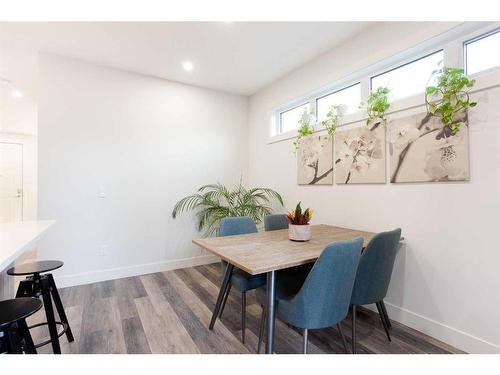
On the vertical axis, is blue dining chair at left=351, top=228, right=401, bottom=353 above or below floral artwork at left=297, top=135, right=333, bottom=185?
below

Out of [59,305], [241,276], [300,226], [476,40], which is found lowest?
[59,305]

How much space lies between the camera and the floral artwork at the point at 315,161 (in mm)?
2770

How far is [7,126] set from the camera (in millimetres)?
5270

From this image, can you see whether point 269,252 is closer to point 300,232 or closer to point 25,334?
point 300,232

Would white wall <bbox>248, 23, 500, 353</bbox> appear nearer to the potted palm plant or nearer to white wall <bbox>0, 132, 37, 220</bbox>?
the potted palm plant

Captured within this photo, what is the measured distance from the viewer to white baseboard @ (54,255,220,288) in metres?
2.94

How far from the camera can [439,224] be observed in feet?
6.22

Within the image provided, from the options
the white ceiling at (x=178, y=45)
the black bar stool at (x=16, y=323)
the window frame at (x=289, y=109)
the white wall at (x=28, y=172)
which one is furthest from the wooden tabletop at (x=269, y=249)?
the white wall at (x=28, y=172)

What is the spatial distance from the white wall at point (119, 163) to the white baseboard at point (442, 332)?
2.62m

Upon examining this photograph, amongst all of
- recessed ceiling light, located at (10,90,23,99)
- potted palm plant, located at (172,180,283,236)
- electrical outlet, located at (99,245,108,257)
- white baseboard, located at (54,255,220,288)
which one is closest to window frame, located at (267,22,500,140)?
potted palm plant, located at (172,180,283,236)

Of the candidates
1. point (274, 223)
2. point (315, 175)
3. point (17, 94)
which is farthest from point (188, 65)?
point (17, 94)

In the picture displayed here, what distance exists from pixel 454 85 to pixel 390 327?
195 cm

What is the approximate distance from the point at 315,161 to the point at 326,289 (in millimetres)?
1838

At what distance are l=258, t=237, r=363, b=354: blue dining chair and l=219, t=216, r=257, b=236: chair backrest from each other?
106 cm
